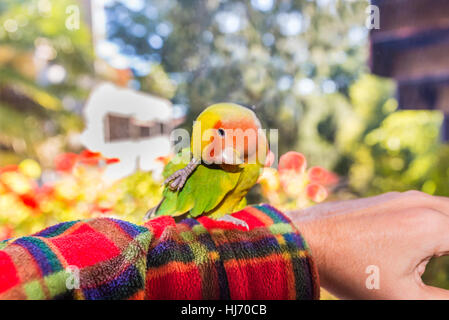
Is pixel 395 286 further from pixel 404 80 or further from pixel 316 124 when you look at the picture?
pixel 404 80

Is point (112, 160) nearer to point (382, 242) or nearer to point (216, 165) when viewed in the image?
point (216, 165)

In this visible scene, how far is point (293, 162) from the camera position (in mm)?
465

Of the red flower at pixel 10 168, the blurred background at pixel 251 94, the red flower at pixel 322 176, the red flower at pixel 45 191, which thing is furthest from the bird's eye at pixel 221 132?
the red flower at pixel 10 168

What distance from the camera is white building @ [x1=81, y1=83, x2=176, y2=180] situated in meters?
0.43

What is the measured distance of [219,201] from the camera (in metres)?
0.35

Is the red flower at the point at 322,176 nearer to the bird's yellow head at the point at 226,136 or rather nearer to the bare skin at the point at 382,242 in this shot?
the bare skin at the point at 382,242

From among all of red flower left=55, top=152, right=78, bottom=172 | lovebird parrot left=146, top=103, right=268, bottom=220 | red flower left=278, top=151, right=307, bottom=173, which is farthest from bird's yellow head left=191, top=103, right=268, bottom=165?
red flower left=55, top=152, right=78, bottom=172

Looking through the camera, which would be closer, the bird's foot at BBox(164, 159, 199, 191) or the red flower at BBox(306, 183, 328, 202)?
the bird's foot at BBox(164, 159, 199, 191)

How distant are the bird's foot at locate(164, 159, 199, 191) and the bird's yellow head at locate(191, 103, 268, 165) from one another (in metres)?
0.01

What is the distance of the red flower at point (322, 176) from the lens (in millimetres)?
495

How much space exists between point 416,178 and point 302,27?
0.31 m

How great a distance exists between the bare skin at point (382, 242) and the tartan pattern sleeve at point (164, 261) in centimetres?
5

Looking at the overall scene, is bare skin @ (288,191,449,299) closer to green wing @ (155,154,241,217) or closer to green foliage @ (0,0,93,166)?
green wing @ (155,154,241,217)

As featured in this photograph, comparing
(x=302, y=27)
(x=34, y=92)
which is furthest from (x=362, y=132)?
(x=34, y=92)
